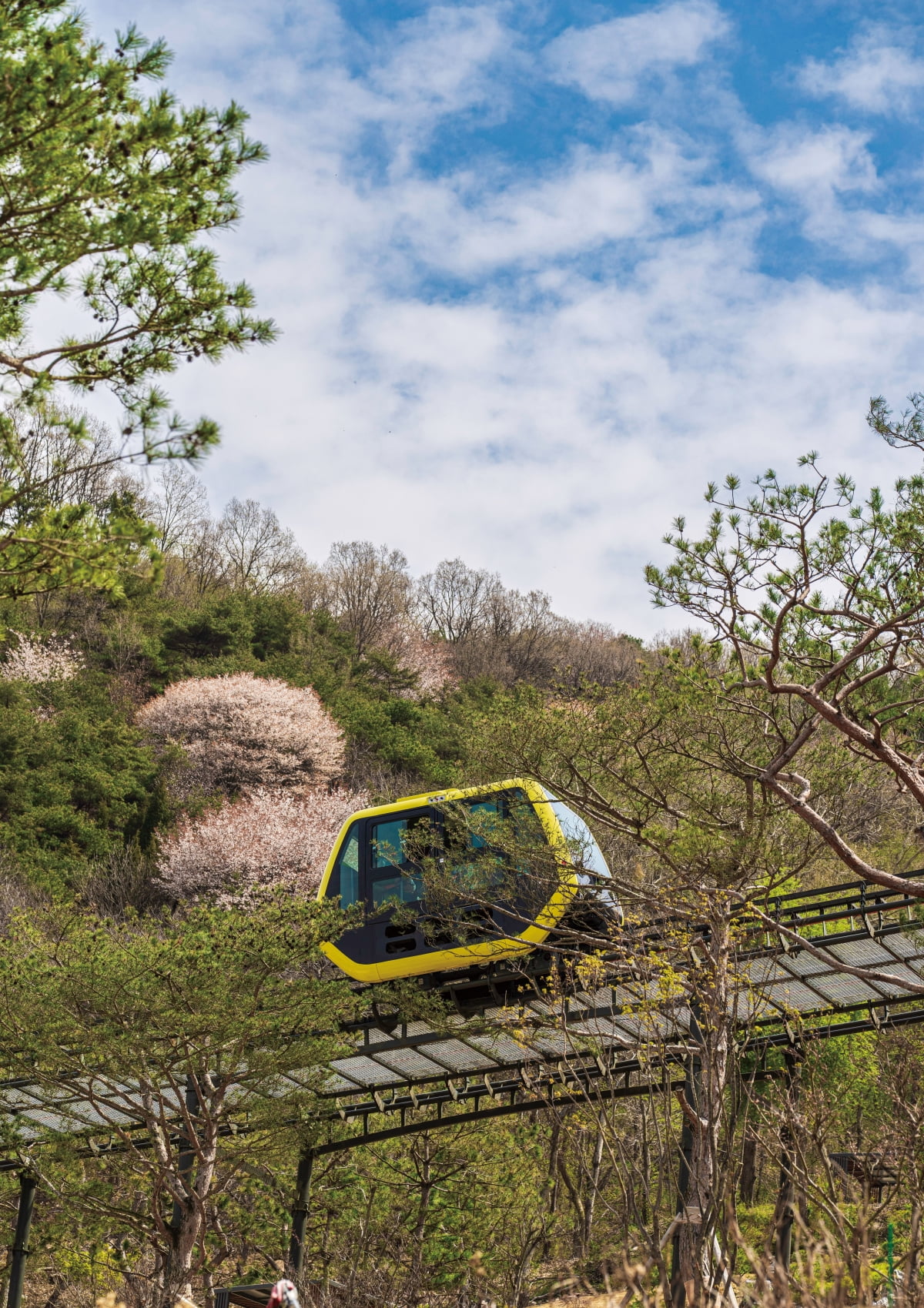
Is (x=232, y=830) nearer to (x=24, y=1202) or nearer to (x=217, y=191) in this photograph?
(x=24, y=1202)

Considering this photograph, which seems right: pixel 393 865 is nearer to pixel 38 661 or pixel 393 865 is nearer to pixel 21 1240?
pixel 21 1240

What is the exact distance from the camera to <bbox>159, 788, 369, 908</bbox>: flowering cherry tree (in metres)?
25.8

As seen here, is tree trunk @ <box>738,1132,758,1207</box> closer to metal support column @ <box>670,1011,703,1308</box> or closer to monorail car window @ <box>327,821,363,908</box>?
metal support column @ <box>670,1011,703,1308</box>

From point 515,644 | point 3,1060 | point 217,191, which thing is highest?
point 515,644

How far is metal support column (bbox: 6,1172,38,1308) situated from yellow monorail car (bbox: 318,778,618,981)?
4.92 meters

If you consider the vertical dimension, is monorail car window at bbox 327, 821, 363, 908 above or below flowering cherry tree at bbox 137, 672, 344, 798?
below

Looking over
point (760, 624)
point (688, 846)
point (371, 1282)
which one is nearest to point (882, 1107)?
point (371, 1282)

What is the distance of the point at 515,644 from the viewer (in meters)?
44.3

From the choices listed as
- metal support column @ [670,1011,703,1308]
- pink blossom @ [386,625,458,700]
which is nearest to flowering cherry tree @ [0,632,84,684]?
pink blossom @ [386,625,458,700]

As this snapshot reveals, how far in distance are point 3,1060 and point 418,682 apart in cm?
2652

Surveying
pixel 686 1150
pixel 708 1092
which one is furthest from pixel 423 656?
pixel 708 1092

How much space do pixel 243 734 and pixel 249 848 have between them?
462 centimetres

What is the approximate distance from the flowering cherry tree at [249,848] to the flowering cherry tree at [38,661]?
7.05 m

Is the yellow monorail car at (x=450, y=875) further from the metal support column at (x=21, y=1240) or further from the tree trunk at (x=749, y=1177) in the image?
the tree trunk at (x=749, y=1177)
